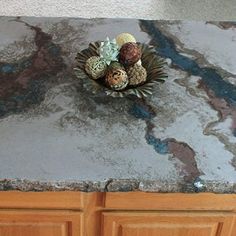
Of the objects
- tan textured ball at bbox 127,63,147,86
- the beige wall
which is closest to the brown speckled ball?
tan textured ball at bbox 127,63,147,86

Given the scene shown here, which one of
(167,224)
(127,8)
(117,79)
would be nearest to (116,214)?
(167,224)

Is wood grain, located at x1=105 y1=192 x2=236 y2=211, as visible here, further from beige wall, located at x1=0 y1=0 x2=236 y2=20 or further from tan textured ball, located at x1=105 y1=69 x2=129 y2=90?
beige wall, located at x1=0 y1=0 x2=236 y2=20

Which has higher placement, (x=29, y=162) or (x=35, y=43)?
(x=35, y=43)

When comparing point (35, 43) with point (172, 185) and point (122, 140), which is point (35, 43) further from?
point (172, 185)

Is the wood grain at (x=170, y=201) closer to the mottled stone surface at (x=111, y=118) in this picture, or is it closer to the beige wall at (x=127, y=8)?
the mottled stone surface at (x=111, y=118)

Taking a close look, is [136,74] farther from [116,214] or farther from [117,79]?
[116,214]

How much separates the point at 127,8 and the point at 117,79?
5.97 feet

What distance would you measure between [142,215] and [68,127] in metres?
0.27

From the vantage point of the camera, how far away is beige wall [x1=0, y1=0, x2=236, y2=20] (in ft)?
9.37

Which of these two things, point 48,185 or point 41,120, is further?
point 41,120

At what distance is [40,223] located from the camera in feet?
3.80

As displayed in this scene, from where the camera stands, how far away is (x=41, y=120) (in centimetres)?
115

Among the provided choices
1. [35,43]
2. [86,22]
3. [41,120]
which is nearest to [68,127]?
[41,120]

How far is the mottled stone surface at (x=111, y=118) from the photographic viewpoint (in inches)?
41.2
